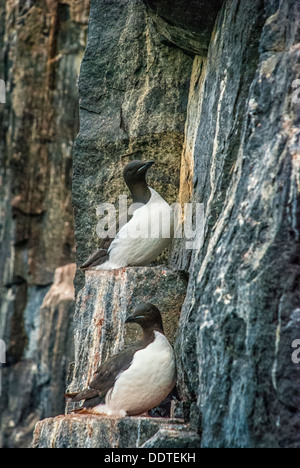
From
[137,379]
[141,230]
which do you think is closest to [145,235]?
[141,230]

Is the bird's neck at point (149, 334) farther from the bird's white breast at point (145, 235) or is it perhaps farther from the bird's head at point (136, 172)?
the bird's head at point (136, 172)

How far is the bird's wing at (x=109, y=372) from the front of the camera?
200 inches

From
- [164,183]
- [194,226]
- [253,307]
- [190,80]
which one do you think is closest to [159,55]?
[190,80]

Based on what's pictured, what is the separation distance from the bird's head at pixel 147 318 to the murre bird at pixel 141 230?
86 cm

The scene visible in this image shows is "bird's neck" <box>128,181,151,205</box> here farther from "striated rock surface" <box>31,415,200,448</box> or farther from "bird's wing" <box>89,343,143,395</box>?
Result: "striated rock surface" <box>31,415,200,448</box>

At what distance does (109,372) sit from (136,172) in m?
1.79

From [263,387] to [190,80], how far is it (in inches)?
152

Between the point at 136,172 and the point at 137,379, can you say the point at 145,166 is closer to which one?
the point at 136,172

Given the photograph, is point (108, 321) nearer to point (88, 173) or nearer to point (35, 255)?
point (88, 173)

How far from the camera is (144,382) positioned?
4.95 metres

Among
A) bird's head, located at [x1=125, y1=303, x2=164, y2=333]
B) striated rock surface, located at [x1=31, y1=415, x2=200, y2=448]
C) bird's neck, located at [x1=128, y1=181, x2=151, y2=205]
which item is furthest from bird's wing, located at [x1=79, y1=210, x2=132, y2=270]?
striated rock surface, located at [x1=31, y1=415, x2=200, y2=448]

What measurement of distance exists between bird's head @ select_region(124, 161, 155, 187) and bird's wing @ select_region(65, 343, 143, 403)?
5.21ft

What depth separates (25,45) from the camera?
14.0 metres

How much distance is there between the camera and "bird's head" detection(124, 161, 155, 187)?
6.22 m
